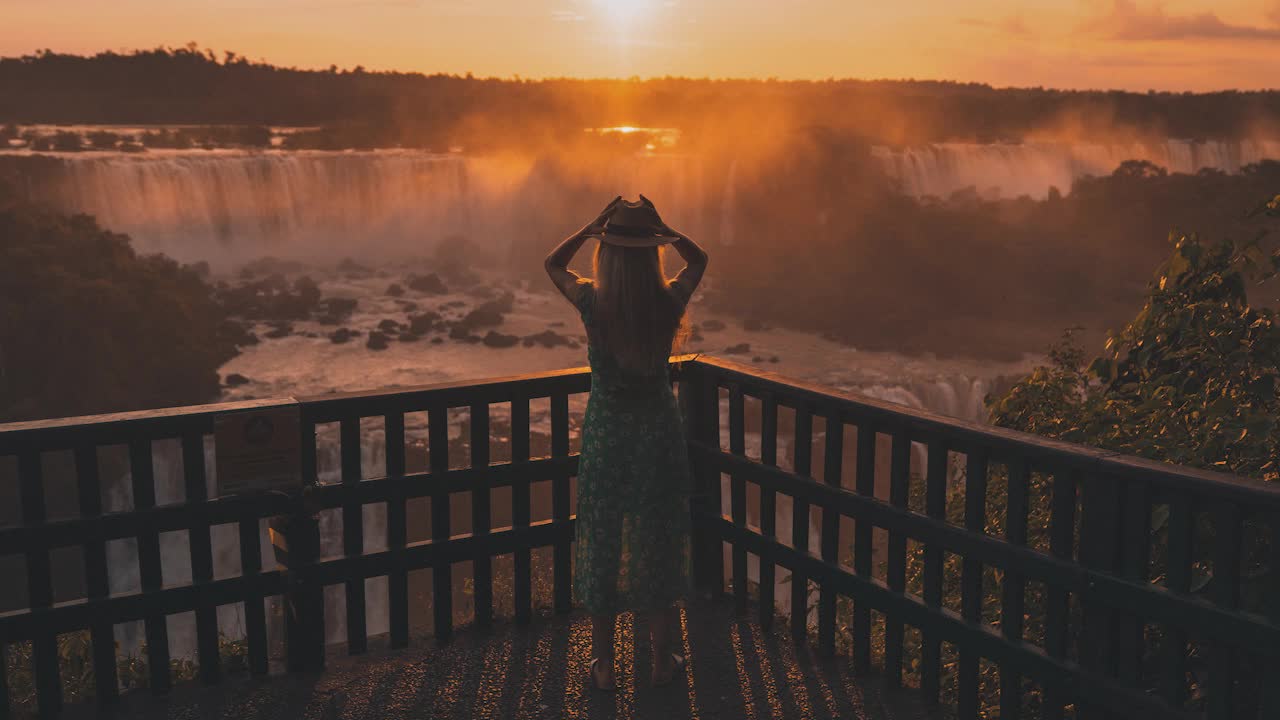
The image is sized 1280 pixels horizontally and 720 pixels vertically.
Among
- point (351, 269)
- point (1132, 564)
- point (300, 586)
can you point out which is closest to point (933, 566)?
point (1132, 564)

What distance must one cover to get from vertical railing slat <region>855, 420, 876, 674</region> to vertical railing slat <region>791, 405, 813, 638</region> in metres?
0.19

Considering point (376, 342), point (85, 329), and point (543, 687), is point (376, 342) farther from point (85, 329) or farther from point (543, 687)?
point (543, 687)

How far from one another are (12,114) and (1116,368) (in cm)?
6874

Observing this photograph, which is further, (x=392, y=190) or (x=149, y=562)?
(x=392, y=190)

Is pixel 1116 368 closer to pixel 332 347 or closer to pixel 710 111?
pixel 332 347

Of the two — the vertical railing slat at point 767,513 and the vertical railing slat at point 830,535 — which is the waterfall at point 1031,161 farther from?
the vertical railing slat at point 830,535

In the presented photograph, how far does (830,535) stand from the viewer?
4109mm

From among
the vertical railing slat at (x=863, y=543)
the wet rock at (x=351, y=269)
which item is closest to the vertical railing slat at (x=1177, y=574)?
the vertical railing slat at (x=863, y=543)

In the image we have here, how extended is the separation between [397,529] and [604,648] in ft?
3.03

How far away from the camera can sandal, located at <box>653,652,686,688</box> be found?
161 inches

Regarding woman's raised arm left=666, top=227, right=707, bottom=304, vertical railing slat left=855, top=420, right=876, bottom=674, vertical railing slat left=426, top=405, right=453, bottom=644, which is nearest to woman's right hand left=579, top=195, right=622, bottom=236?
woman's raised arm left=666, top=227, right=707, bottom=304

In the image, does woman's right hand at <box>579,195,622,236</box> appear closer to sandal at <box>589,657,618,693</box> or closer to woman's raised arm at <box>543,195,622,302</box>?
woman's raised arm at <box>543,195,622,302</box>

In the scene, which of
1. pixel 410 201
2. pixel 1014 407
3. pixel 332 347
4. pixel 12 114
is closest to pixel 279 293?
pixel 332 347

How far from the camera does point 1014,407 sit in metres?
6.56
